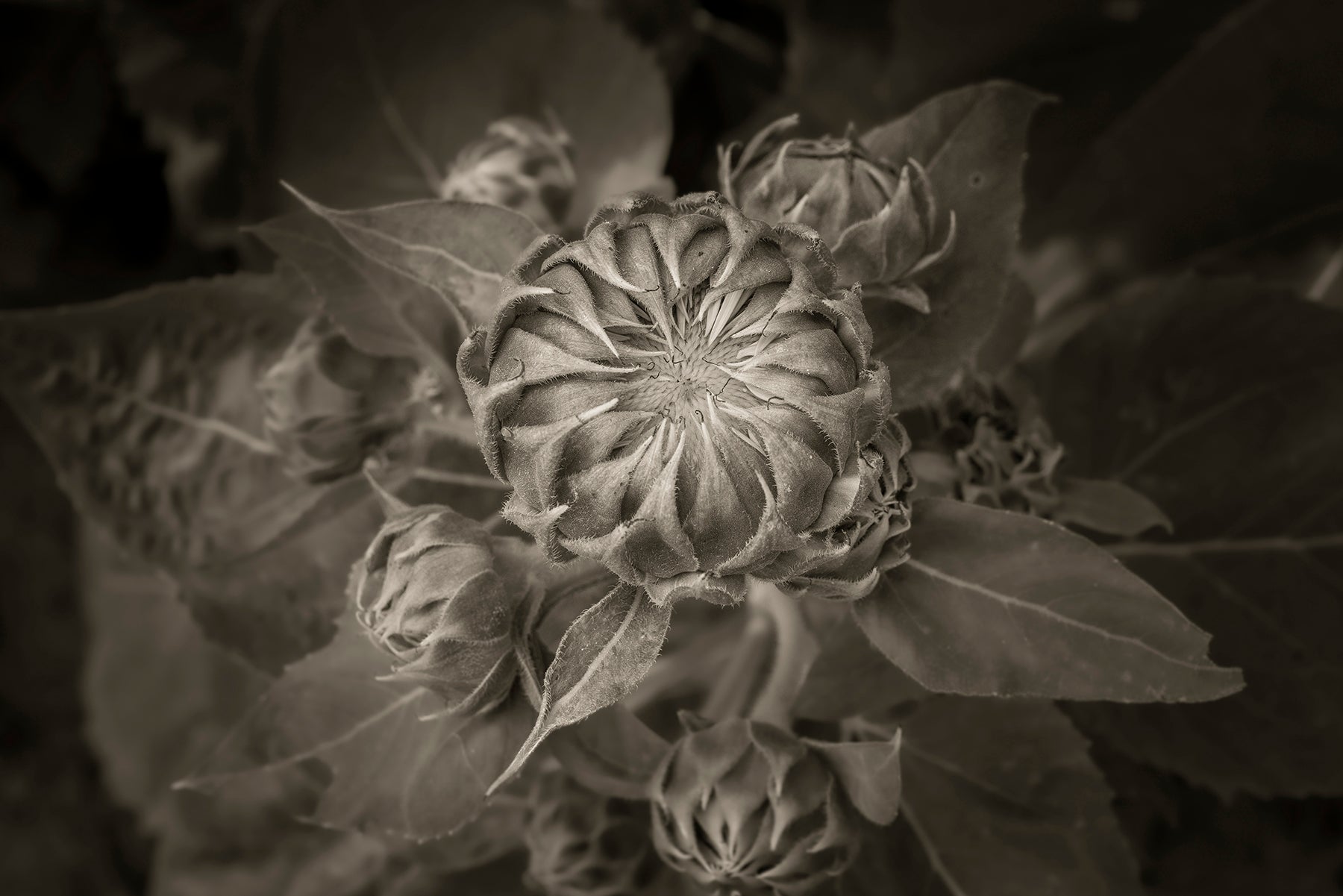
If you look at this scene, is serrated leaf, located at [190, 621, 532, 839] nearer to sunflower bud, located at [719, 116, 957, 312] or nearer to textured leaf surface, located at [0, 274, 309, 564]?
textured leaf surface, located at [0, 274, 309, 564]

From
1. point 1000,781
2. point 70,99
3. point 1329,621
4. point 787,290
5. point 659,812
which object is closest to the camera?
point 787,290

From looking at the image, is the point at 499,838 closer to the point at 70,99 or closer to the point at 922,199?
the point at 922,199

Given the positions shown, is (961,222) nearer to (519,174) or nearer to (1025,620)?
(1025,620)

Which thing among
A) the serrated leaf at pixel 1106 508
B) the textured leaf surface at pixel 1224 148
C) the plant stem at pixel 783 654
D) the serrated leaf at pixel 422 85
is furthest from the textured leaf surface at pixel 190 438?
the textured leaf surface at pixel 1224 148

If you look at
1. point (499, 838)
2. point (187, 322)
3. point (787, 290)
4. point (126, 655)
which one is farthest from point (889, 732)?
point (126, 655)

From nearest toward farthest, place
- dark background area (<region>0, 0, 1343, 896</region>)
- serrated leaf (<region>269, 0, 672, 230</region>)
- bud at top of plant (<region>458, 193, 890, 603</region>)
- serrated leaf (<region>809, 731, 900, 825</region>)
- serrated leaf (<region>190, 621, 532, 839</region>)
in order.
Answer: bud at top of plant (<region>458, 193, 890, 603</region>), serrated leaf (<region>809, 731, 900, 825</region>), serrated leaf (<region>190, 621, 532, 839</region>), serrated leaf (<region>269, 0, 672, 230</region>), dark background area (<region>0, 0, 1343, 896</region>)

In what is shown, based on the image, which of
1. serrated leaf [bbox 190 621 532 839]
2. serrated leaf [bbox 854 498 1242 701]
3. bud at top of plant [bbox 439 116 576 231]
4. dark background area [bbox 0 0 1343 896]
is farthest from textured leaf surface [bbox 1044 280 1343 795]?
serrated leaf [bbox 190 621 532 839]
